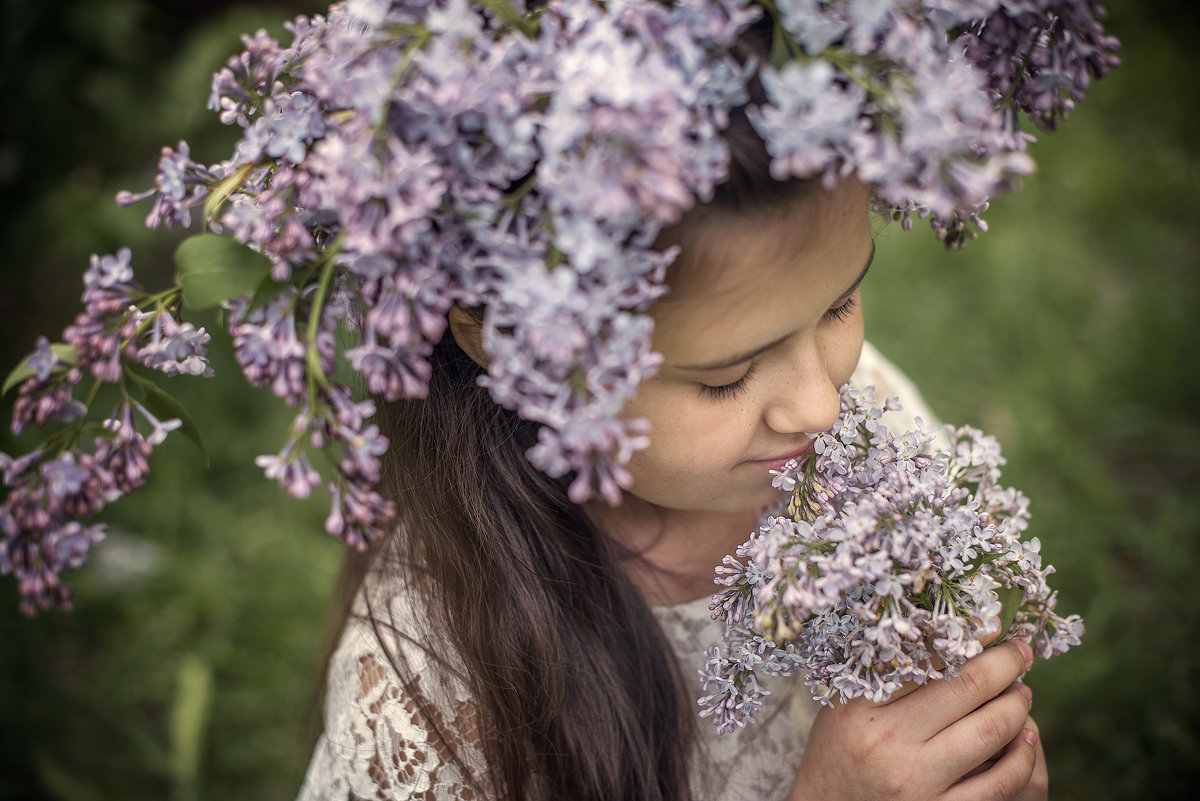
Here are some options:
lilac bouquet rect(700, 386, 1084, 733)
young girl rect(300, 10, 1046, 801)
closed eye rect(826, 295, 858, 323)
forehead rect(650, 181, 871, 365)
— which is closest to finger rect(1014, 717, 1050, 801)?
young girl rect(300, 10, 1046, 801)

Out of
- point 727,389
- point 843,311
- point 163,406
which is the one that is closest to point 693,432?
point 727,389

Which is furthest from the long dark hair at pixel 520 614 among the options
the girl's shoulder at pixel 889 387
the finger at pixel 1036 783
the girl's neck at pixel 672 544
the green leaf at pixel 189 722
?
the green leaf at pixel 189 722

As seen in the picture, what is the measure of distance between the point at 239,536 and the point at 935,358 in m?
3.00

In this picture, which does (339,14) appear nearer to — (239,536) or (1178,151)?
(239,536)

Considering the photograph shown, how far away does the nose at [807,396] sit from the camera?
1283 millimetres

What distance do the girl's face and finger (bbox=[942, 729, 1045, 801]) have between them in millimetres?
619

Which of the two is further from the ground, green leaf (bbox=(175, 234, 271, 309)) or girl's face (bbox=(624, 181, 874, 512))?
green leaf (bbox=(175, 234, 271, 309))

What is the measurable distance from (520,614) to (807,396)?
2.19ft

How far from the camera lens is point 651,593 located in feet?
6.17

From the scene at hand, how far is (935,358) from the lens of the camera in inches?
149

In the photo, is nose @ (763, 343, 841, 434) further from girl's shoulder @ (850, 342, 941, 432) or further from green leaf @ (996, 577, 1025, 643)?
girl's shoulder @ (850, 342, 941, 432)

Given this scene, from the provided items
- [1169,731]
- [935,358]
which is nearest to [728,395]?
[1169,731]

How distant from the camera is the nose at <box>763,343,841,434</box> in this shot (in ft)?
4.21

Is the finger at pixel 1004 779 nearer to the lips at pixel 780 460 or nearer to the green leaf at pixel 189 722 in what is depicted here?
the lips at pixel 780 460
